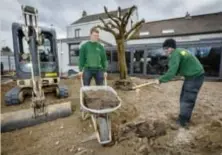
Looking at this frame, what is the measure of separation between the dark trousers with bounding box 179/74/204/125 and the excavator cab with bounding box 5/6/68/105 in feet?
8.12

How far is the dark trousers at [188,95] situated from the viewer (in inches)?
103

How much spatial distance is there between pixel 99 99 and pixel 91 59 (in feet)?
3.03

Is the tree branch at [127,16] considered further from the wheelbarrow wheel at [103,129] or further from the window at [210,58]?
the wheelbarrow wheel at [103,129]

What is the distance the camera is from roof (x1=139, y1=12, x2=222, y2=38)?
41.7ft

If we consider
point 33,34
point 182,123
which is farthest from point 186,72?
point 33,34

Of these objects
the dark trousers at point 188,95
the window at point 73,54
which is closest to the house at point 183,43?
the window at point 73,54

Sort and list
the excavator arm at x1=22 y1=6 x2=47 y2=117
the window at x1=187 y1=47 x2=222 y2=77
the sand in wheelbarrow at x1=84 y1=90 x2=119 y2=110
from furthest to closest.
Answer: the window at x1=187 y1=47 x2=222 y2=77 < the excavator arm at x1=22 y1=6 x2=47 y2=117 < the sand in wheelbarrow at x1=84 y1=90 x2=119 y2=110

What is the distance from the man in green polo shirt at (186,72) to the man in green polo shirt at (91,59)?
3.70 feet

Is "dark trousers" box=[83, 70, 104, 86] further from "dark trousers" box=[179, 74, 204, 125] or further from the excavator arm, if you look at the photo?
"dark trousers" box=[179, 74, 204, 125]

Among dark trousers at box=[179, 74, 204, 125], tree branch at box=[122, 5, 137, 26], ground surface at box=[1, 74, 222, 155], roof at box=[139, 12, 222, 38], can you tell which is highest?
roof at box=[139, 12, 222, 38]

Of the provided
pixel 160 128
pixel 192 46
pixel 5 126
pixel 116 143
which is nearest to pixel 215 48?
pixel 192 46

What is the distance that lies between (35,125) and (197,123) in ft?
9.29

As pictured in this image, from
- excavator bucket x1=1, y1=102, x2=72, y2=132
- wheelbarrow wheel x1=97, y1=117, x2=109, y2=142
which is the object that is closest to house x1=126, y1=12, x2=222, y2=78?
excavator bucket x1=1, y1=102, x2=72, y2=132

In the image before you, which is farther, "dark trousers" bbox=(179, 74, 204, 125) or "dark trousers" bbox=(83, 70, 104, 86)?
"dark trousers" bbox=(83, 70, 104, 86)
